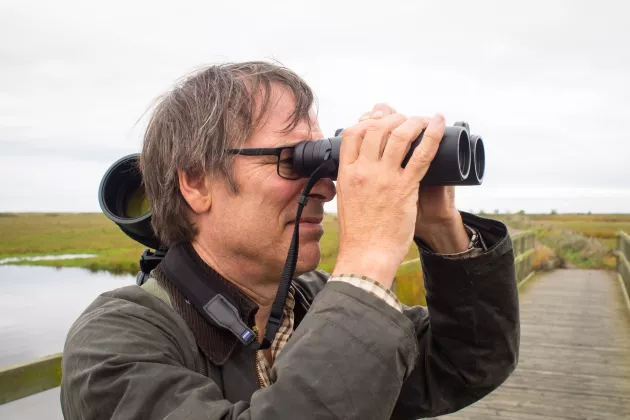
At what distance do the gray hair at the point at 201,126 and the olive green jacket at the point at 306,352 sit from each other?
0.72 ft

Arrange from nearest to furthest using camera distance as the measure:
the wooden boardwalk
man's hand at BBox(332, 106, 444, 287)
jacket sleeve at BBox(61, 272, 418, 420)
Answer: jacket sleeve at BBox(61, 272, 418, 420) → man's hand at BBox(332, 106, 444, 287) → the wooden boardwalk

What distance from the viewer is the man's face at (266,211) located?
1.39 m

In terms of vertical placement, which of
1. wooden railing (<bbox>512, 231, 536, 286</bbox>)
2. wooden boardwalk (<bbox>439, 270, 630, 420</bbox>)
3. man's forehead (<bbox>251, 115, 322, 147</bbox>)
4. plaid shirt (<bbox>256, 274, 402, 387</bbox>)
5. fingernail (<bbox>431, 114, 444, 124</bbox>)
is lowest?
wooden railing (<bbox>512, 231, 536, 286</bbox>)

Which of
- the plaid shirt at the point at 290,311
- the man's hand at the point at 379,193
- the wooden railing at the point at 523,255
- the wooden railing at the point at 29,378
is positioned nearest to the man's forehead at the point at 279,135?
the man's hand at the point at 379,193

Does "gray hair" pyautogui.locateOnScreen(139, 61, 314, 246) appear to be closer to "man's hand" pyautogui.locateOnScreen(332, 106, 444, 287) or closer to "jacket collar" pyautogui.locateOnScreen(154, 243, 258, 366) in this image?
"jacket collar" pyautogui.locateOnScreen(154, 243, 258, 366)

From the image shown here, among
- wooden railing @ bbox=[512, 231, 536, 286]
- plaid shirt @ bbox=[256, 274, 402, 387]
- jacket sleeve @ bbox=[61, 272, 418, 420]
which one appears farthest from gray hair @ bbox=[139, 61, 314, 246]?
wooden railing @ bbox=[512, 231, 536, 286]

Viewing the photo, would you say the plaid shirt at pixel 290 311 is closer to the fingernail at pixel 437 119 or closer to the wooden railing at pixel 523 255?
the fingernail at pixel 437 119

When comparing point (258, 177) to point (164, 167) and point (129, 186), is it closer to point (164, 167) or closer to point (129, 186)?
point (164, 167)

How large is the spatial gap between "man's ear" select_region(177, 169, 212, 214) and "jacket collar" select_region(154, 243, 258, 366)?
11cm

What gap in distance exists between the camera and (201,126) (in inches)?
56.9

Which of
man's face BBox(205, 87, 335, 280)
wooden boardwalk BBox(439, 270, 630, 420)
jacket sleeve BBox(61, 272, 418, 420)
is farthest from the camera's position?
wooden boardwalk BBox(439, 270, 630, 420)

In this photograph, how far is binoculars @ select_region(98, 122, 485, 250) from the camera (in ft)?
3.91

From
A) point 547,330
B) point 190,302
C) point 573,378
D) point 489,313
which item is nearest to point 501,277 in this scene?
point 489,313

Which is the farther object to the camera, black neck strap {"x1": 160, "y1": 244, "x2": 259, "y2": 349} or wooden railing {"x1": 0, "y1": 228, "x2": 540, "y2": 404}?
wooden railing {"x1": 0, "y1": 228, "x2": 540, "y2": 404}
